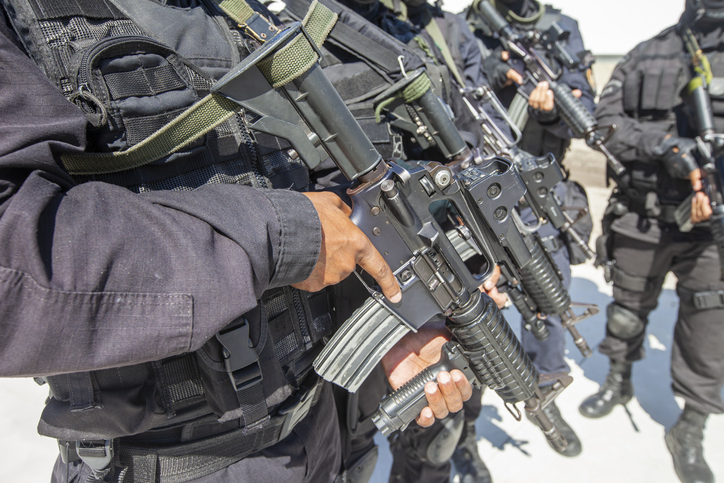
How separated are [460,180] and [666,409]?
8.85ft

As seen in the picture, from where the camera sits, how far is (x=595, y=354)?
3.35 m

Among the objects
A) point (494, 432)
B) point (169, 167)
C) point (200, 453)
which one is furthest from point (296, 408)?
point (494, 432)

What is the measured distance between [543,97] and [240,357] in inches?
112

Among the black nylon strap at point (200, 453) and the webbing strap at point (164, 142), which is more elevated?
the webbing strap at point (164, 142)

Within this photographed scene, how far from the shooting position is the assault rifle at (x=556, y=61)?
2824 millimetres

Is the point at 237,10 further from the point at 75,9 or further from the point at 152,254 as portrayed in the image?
the point at 152,254

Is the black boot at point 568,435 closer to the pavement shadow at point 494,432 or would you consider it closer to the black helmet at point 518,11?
the pavement shadow at point 494,432

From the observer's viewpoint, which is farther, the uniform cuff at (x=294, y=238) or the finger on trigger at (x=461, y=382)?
the finger on trigger at (x=461, y=382)

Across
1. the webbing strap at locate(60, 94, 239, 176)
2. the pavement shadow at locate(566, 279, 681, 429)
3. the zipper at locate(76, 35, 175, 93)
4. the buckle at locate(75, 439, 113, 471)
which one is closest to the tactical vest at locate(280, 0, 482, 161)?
the webbing strap at locate(60, 94, 239, 176)

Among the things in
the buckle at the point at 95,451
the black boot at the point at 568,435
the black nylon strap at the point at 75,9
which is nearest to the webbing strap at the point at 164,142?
the black nylon strap at the point at 75,9

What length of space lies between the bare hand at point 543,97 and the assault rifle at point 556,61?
0.03m

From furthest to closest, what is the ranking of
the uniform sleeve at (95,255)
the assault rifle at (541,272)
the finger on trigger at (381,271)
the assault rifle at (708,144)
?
the assault rifle at (708,144)
the assault rifle at (541,272)
the finger on trigger at (381,271)
the uniform sleeve at (95,255)

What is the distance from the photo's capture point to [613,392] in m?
2.86

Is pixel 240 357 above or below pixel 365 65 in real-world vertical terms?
below
